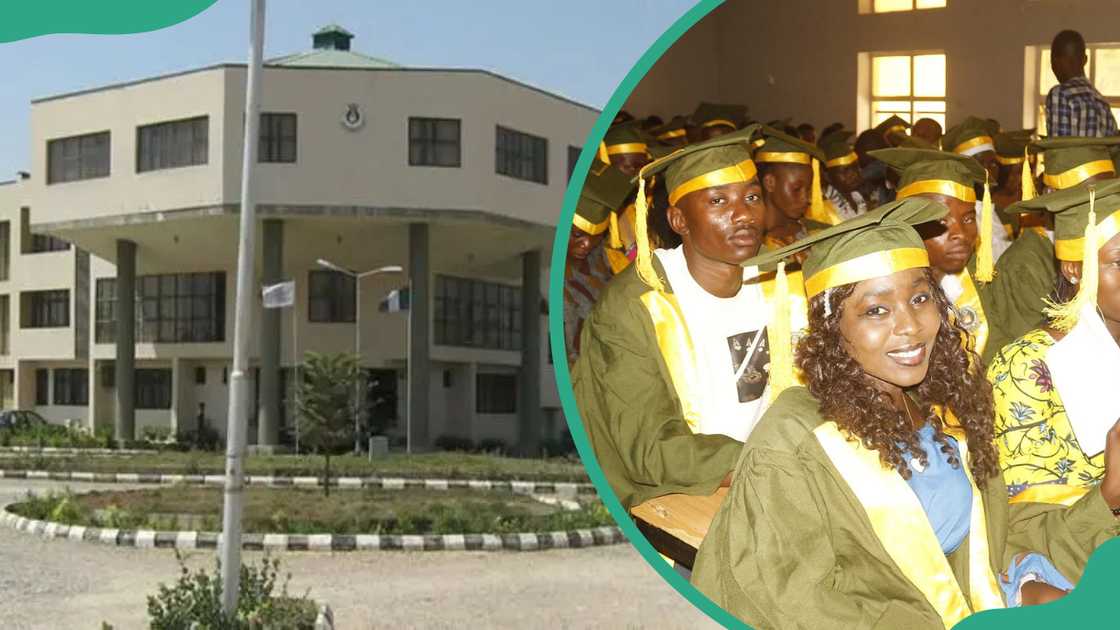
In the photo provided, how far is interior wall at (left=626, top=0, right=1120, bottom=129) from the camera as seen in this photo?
4.87 m

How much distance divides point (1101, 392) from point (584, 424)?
1.35m

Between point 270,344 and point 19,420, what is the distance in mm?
10204

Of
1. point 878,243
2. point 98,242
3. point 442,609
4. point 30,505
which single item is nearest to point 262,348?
point 98,242

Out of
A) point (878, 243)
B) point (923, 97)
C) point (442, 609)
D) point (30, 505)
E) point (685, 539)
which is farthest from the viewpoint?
point (30, 505)

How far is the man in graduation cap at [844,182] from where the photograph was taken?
443cm

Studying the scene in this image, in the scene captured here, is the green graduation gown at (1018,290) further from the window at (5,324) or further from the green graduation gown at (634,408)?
the window at (5,324)

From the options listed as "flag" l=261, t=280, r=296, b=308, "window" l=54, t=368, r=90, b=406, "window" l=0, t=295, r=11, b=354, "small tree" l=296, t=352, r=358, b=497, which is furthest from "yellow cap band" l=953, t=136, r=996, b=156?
"window" l=0, t=295, r=11, b=354

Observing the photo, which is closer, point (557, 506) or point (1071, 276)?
point (1071, 276)

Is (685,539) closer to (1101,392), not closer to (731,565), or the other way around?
(731,565)

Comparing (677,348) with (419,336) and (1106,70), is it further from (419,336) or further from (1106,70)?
(419,336)

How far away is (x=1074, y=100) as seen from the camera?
4586mm

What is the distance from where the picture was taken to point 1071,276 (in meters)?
3.50

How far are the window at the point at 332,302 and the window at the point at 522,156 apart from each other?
18.8 ft

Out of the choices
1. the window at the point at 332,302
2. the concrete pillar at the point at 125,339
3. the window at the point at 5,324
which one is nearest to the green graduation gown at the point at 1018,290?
the window at the point at 332,302
